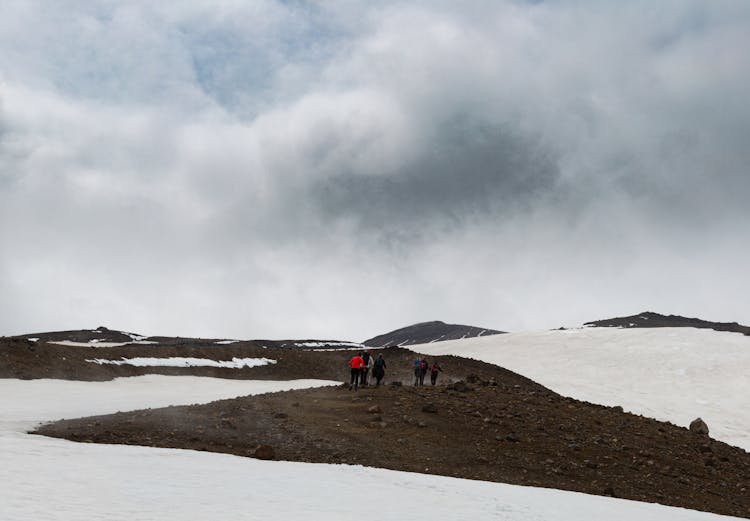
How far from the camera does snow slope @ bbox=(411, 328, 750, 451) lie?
132 feet

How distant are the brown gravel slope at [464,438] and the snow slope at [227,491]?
2371 mm

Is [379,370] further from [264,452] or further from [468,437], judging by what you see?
[264,452]

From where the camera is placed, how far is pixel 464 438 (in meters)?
22.7

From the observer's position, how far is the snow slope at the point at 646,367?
40.2 meters

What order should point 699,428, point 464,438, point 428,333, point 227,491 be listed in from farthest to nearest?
1. point 428,333
2. point 699,428
3. point 464,438
4. point 227,491

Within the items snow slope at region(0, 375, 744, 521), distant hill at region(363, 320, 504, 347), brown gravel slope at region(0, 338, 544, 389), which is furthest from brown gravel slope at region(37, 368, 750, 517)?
distant hill at region(363, 320, 504, 347)

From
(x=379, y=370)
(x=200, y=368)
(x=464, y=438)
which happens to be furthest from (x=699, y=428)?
(x=200, y=368)

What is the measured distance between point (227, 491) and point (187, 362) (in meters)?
37.4

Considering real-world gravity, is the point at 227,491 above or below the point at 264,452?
above

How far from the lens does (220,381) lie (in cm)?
4228

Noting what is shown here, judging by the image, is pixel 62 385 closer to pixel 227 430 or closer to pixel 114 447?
pixel 227 430

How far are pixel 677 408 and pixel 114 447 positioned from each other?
3478cm

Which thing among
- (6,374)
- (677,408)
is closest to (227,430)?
(6,374)

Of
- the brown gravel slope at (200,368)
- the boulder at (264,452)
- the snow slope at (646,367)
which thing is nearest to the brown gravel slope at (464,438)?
the boulder at (264,452)
